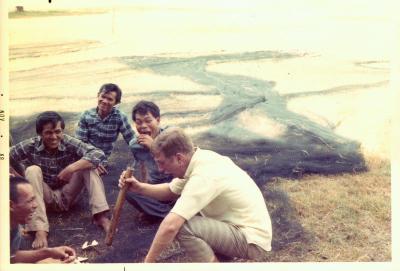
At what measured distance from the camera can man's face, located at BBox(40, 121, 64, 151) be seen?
18.0 ft

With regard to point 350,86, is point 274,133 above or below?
below

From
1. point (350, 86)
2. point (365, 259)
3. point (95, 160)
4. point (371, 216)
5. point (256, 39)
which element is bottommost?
point (365, 259)

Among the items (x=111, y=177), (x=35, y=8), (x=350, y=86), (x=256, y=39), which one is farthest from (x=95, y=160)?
(x=350, y=86)

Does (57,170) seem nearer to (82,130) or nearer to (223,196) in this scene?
(82,130)

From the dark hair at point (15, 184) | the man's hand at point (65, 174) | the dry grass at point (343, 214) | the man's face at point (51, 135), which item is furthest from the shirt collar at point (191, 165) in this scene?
the dark hair at point (15, 184)

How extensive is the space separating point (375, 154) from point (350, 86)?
626mm

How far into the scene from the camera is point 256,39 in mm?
5609

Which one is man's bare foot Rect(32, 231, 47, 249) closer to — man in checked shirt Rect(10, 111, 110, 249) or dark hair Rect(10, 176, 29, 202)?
man in checked shirt Rect(10, 111, 110, 249)

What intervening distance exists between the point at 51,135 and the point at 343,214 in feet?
8.48

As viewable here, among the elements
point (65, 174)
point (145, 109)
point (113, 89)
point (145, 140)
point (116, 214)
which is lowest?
point (116, 214)

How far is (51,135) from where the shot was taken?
5.49m

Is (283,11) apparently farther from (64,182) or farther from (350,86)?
(64,182)

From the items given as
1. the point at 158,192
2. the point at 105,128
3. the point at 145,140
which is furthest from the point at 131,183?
the point at 105,128

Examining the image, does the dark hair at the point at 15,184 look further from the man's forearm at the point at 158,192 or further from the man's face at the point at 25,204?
the man's forearm at the point at 158,192
